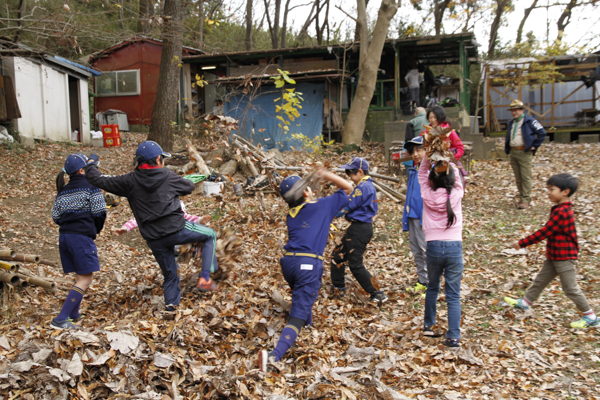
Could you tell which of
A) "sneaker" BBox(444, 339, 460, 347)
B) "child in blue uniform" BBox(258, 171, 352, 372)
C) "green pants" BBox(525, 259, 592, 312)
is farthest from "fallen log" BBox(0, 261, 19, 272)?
"green pants" BBox(525, 259, 592, 312)

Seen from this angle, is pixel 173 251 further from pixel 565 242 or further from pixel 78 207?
pixel 565 242

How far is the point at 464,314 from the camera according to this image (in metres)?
5.55

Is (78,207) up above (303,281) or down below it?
above

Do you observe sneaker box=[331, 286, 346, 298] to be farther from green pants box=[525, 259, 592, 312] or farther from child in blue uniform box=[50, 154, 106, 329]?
child in blue uniform box=[50, 154, 106, 329]

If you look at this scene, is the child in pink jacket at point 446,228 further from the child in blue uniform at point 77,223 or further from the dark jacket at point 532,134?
the dark jacket at point 532,134

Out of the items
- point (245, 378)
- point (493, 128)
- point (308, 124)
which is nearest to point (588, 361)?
point (245, 378)

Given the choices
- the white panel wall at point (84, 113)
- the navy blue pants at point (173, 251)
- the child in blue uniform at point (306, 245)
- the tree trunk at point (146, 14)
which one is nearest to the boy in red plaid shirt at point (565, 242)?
the child in blue uniform at point (306, 245)

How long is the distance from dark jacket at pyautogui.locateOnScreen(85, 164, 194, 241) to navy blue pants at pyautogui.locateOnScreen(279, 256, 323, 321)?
148cm

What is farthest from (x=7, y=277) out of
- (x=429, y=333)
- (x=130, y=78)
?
(x=130, y=78)

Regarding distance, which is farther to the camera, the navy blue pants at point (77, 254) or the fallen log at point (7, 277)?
the fallen log at point (7, 277)

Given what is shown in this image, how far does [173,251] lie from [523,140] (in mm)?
7386

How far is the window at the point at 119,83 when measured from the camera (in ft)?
85.2

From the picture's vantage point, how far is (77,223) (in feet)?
17.2

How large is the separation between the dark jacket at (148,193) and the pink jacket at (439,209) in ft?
8.89
